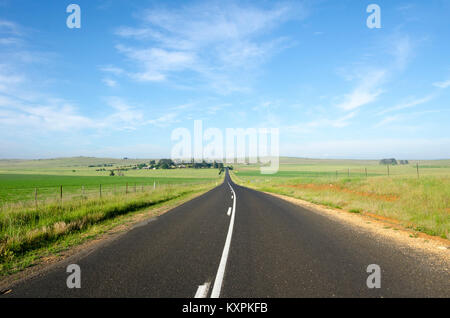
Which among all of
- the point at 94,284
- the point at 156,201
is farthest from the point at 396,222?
the point at 156,201

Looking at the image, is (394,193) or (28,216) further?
(394,193)

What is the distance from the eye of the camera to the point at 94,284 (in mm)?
4035

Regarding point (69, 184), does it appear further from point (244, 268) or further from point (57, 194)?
point (244, 268)

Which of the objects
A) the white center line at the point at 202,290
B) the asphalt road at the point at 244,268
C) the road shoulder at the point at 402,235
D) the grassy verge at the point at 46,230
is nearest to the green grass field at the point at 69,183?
the grassy verge at the point at 46,230

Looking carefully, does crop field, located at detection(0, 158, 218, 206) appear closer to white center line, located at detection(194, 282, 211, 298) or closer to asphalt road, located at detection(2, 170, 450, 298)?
asphalt road, located at detection(2, 170, 450, 298)

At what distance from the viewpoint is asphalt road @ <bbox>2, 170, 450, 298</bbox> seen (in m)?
3.76

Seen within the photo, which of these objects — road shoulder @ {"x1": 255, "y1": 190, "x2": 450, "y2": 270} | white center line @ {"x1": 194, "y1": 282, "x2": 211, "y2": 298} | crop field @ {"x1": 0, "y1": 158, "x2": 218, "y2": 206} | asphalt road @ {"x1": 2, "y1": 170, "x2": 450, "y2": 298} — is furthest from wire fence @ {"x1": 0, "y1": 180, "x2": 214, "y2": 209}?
road shoulder @ {"x1": 255, "y1": 190, "x2": 450, "y2": 270}

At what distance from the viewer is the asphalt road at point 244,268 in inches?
148

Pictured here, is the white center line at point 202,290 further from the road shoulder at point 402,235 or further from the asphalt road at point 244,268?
the road shoulder at point 402,235

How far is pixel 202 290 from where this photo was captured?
376 cm

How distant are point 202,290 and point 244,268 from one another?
1175 mm
